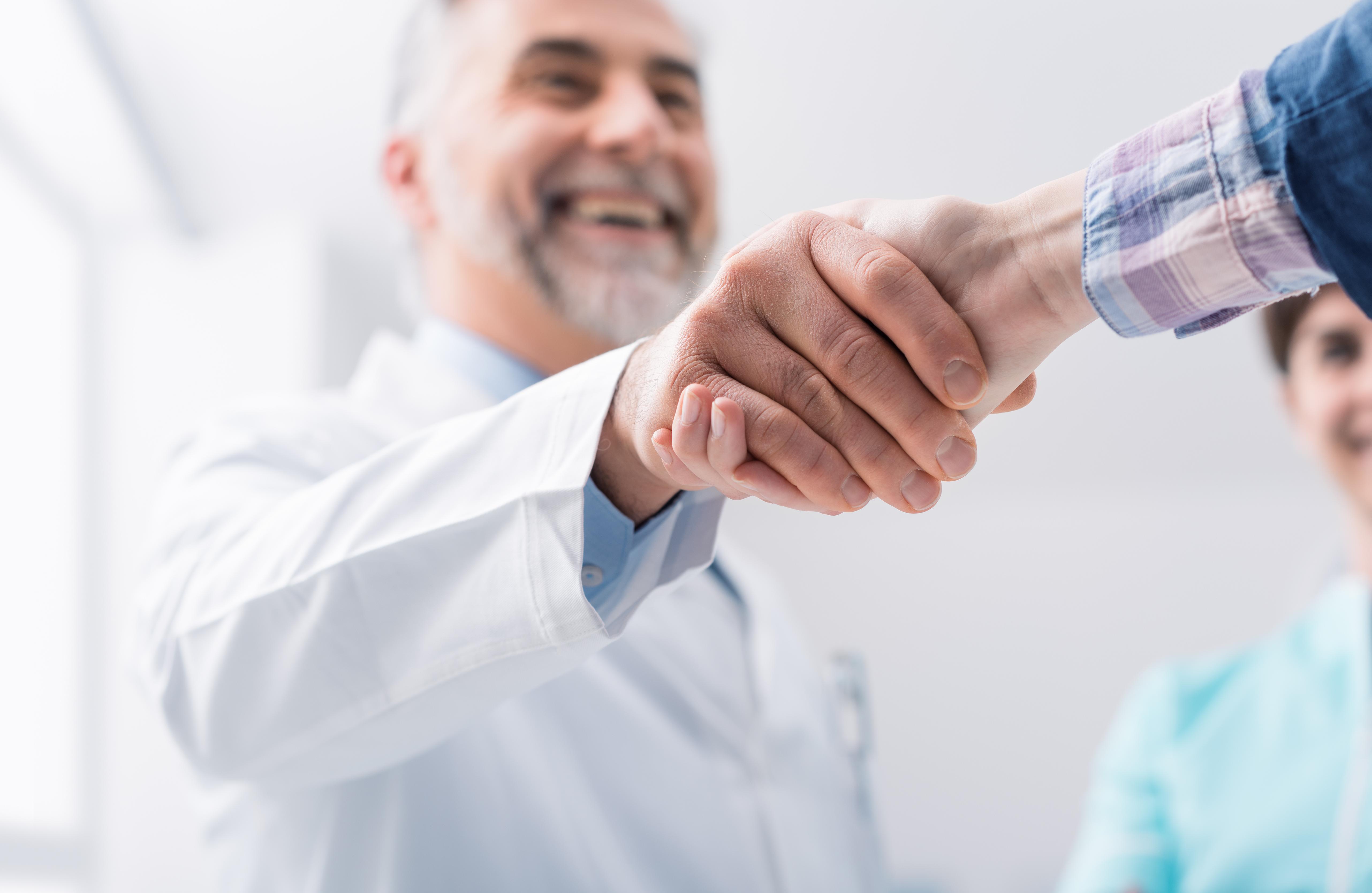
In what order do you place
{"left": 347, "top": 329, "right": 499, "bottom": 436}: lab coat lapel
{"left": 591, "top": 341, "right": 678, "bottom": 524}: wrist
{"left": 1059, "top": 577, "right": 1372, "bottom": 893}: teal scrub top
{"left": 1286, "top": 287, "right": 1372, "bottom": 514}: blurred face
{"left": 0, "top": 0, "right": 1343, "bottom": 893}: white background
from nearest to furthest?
{"left": 591, "top": 341, "right": 678, "bottom": 524}: wrist
{"left": 347, "top": 329, "right": 499, "bottom": 436}: lab coat lapel
{"left": 1059, "top": 577, "right": 1372, "bottom": 893}: teal scrub top
{"left": 1286, "top": 287, "right": 1372, "bottom": 514}: blurred face
{"left": 0, "top": 0, "right": 1343, "bottom": 893}: white background

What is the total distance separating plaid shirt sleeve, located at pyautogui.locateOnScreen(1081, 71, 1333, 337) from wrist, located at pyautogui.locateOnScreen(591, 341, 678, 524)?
215 mm

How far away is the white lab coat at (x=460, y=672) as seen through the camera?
52cm

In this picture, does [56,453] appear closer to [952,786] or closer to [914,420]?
[914,420]

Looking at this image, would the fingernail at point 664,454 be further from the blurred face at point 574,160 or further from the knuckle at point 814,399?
the blurred face at point 574,160

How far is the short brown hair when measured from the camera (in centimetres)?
124

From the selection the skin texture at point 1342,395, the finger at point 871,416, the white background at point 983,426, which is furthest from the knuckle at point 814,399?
the skin texture at point 1342,395

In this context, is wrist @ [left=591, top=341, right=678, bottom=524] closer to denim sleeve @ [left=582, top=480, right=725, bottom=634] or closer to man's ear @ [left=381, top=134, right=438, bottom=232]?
denim sleeve @ [left=582, top=480, right=725, bottom=634]

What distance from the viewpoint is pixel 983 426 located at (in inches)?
110

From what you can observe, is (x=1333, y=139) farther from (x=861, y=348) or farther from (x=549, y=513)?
(x=549, y=513)

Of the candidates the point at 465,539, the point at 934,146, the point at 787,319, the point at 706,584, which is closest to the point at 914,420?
the point at 787,319

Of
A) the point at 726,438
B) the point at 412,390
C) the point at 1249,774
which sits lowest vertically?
the point at 1249,774

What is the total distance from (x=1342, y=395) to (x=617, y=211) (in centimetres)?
93

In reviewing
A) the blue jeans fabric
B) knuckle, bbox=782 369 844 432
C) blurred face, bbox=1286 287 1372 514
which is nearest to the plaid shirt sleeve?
the blue jeans fabric

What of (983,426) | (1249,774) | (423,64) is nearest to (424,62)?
(423,64)
